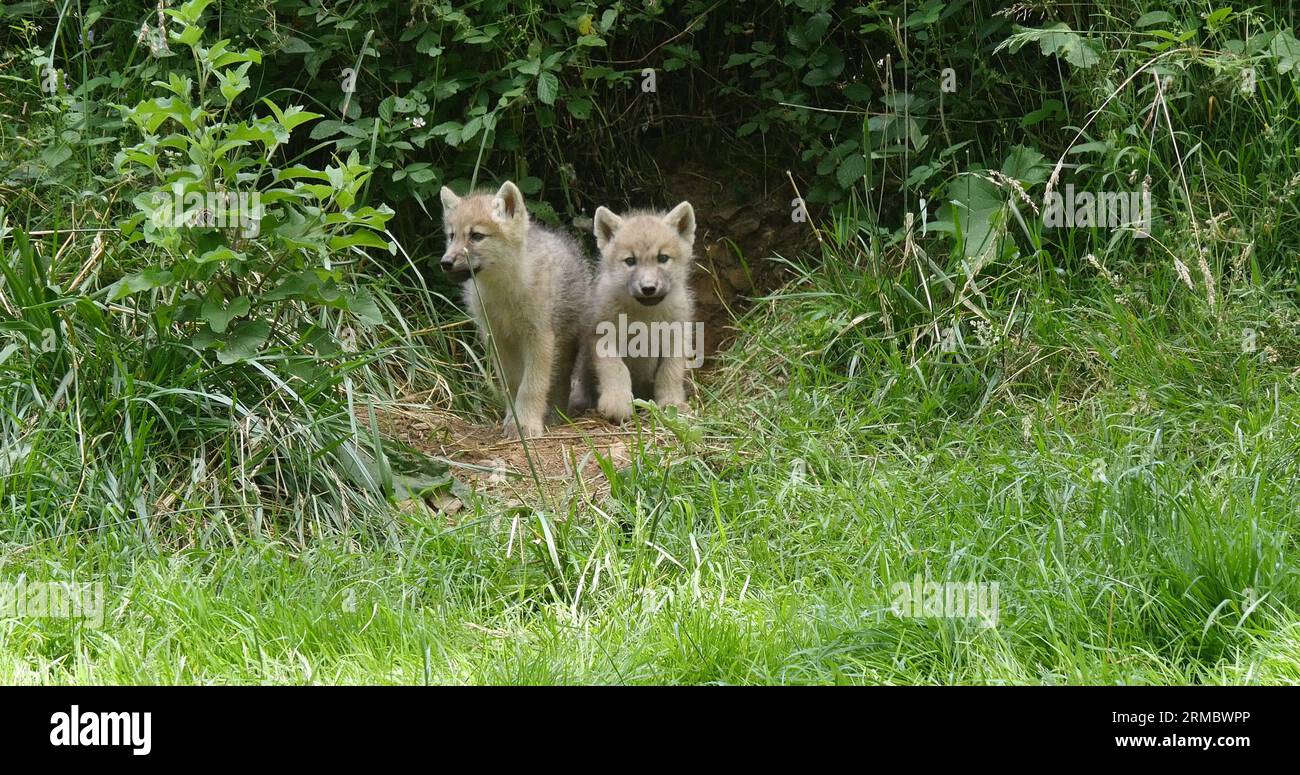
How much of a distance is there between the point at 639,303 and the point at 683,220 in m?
0.51

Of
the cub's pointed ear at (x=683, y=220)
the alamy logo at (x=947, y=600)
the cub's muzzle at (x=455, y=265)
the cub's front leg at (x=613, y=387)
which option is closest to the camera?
the alamy logo at (x=947, y=600)

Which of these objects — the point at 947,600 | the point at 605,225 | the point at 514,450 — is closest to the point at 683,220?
the point at 605,225

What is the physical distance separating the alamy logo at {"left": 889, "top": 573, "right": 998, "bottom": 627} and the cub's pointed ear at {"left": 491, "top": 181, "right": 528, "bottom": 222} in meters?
3.10

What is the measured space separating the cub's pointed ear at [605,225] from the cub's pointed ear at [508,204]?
42 cm

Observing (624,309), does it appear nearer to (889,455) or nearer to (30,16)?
(889,455)

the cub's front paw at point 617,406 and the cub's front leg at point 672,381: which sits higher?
the cub's front leg at point 672,381

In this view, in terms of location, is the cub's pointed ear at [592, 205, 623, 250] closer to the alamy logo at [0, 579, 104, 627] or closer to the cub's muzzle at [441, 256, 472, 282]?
the cub's muzzle at [441, 256, 472, 282]

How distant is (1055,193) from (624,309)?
2138mm

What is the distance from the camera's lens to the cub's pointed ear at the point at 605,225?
6.41 metres

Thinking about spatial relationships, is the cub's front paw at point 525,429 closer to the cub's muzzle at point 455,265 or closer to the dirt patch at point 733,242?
the cub's muzzle at point 455,265

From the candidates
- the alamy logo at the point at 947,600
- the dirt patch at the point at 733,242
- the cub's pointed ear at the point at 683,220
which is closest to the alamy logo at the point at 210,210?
the cub's pointed ear at the point at 683,220

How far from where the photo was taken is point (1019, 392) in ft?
17.2

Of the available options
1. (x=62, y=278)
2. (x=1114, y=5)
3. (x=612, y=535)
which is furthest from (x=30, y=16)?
(x=1114, y=5)

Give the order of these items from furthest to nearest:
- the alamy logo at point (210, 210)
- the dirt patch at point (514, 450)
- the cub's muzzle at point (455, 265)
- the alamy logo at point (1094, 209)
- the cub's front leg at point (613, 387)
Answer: the cub's front leg at point (613, 387) < the cub's muzzle at point (455, 265) < the alamy logo at point (1094, 209) < the dirt patch at point (514, 450) < the alamy logo at point (210, 210)
